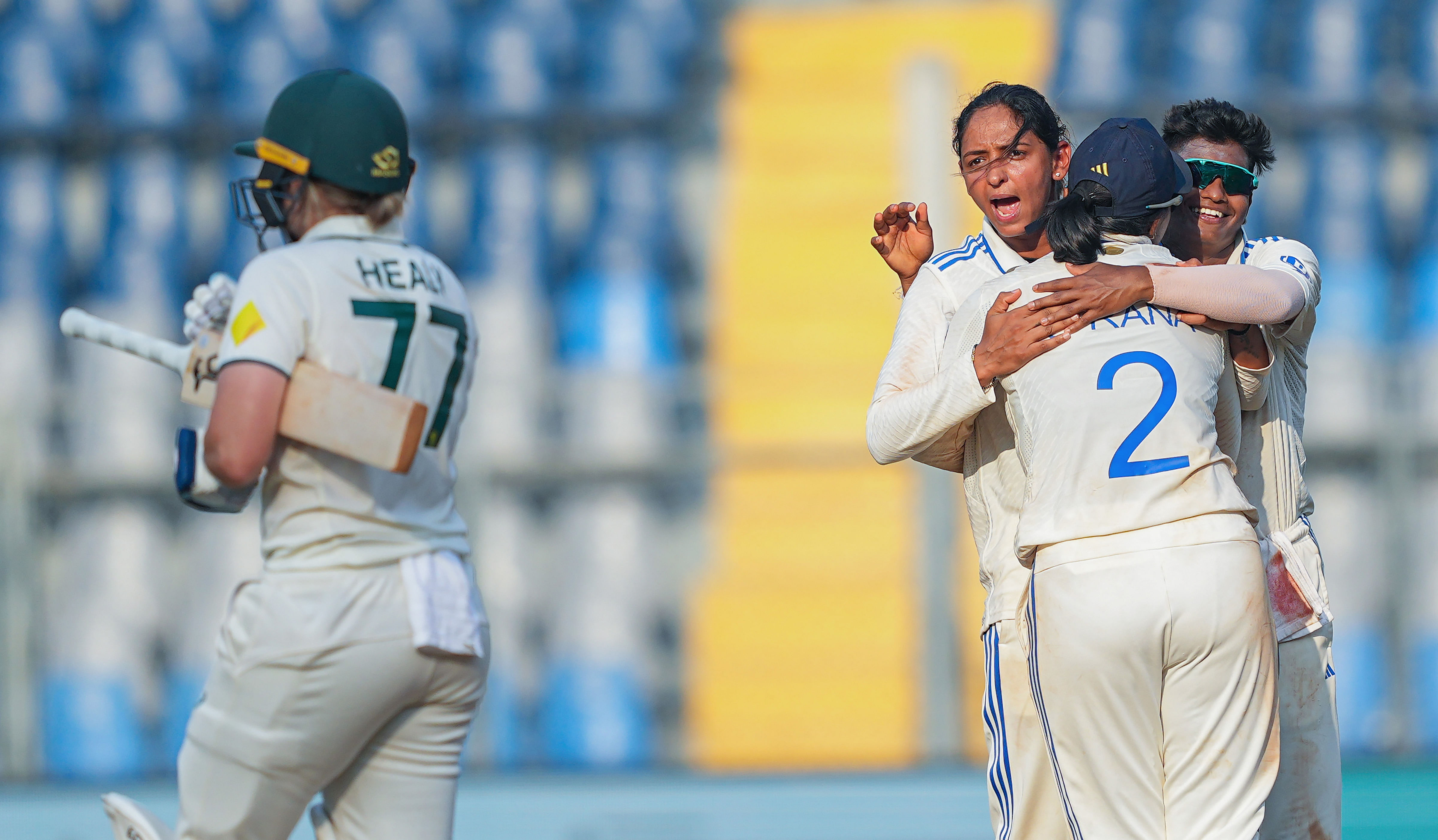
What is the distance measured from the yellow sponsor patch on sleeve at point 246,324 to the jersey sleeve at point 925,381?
0.97 meters

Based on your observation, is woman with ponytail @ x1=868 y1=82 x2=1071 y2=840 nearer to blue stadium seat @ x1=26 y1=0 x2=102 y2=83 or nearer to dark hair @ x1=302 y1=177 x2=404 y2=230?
dark hair @ x1=302 y1=177 x2=404 y2=230

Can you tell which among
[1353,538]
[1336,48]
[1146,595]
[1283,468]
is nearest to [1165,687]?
[1146,595]

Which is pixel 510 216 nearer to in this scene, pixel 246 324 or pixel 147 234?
pixel 147 234

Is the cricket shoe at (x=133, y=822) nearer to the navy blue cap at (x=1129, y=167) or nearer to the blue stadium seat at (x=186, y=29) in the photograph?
the navy blue cap at (x=1129, y=167)

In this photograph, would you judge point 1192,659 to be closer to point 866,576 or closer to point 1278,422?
point 1278,422

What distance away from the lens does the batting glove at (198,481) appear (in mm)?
2240

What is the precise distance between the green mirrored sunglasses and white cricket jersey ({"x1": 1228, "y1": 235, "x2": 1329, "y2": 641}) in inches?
4.2

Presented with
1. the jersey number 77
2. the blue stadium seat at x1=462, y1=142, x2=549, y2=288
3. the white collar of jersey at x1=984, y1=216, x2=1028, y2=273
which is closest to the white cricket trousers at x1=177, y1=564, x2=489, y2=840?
the jersey number 77

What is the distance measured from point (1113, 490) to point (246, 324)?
Answer: 1.30 meters

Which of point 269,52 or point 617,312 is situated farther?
point 269,52

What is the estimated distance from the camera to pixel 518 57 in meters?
8.34

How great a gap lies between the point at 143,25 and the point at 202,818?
7.36 m

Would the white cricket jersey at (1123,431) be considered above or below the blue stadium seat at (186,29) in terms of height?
below

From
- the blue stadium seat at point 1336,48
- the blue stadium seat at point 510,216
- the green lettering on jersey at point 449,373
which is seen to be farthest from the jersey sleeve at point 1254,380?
the blue stadium seat at point 1336,48
